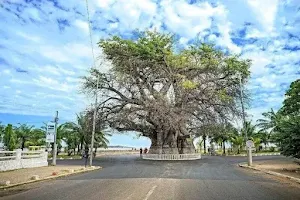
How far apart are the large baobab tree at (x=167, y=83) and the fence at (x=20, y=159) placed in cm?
1530

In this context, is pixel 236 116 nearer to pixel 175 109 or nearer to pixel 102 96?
pixel 175 109

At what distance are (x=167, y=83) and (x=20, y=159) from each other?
79.6 ft

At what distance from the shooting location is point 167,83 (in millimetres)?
42844

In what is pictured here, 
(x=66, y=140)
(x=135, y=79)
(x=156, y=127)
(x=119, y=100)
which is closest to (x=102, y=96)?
(x=119, y=100)

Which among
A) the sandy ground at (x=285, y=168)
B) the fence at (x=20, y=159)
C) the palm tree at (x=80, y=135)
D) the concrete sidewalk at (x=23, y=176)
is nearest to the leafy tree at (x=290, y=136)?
the sandy ground at (x=285, y=168)

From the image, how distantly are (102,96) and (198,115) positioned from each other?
41.3ft

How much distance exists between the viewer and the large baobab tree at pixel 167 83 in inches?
1590

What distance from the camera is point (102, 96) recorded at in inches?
1674

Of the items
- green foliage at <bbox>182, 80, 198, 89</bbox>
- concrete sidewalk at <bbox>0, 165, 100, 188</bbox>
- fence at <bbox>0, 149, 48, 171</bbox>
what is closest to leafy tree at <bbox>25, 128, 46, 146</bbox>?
green foliage at <bbox>182, 80, 198, 89</bbox>

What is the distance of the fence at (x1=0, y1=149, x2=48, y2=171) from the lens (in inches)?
792

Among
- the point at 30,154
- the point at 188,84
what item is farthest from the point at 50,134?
the point at 188,84

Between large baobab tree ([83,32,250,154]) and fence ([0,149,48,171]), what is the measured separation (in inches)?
602

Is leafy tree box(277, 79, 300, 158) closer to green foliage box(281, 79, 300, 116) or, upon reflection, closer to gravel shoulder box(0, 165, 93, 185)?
gravel shoulder box(0, 165, 93, 185)

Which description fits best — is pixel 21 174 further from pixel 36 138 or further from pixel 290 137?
pixel 36 138
